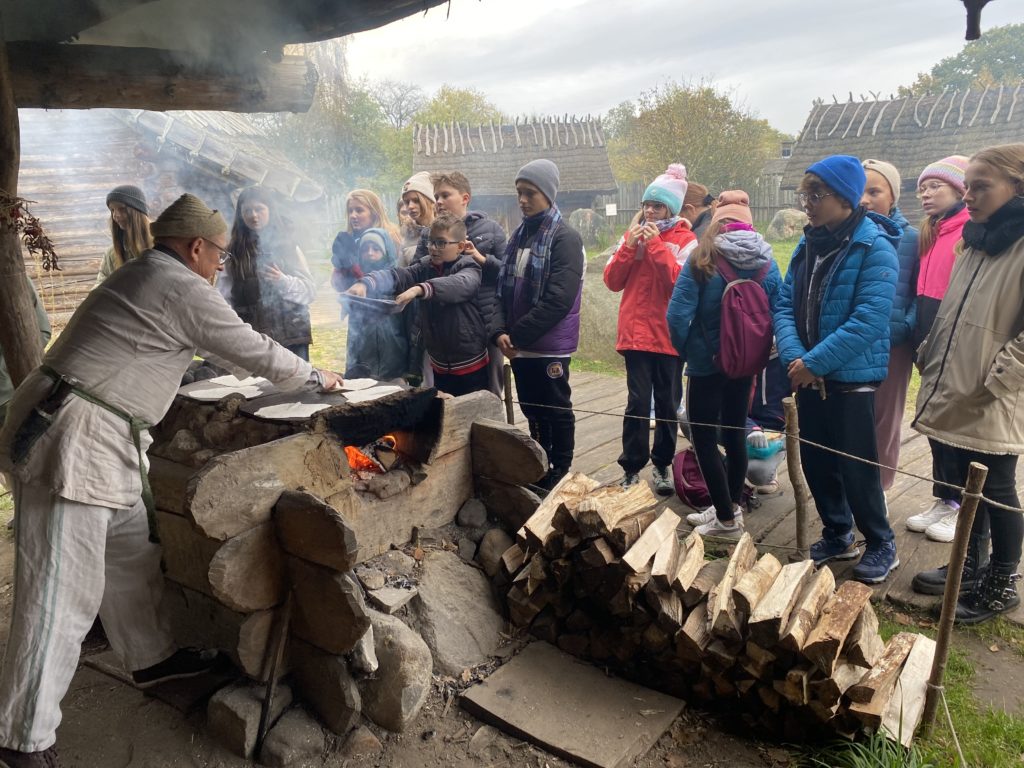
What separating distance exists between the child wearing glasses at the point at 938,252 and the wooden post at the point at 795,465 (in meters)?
0.96

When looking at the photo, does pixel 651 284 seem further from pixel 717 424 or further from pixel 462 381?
pixel 462 381

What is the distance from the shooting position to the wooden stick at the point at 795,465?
3559 millimetres

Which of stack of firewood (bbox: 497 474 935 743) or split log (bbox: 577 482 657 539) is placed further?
split log (bbox: 577 482 657 539)

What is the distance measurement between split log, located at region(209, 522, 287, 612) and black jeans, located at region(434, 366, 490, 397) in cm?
215

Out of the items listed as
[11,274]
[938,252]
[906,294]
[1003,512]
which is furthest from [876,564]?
[11,274]

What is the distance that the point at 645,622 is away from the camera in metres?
2.96

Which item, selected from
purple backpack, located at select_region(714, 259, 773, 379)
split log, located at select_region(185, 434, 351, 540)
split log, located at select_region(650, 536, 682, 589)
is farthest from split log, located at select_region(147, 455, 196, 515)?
purple backpack, located at select_region(714, 259, 773, 379)

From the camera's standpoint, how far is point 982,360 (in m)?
3.24

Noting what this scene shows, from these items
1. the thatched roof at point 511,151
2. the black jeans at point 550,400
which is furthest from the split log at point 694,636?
the thatched roof at point 511,151

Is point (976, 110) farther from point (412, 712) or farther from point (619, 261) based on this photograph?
point (412, 712)

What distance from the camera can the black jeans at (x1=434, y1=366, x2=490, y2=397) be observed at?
4.79 metres

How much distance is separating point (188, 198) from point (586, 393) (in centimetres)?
542

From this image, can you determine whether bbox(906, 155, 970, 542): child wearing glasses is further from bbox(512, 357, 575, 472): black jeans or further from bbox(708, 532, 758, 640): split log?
bbox(512, 357, 575, 472): black jeans

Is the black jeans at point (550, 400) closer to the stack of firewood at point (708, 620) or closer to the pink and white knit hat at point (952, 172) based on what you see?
the stack of firewood at point (708, 620)
